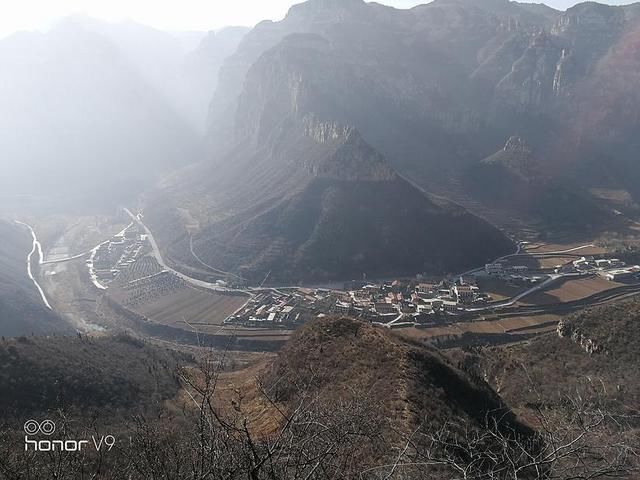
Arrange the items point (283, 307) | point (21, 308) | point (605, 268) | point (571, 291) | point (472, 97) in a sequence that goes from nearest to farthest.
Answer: point (21, 308)
point (283, 307)
point (571, 291)
point (605, 268)
point (472, 97)

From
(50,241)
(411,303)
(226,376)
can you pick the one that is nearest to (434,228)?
(411,303)

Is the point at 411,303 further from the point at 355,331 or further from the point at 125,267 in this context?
the point at 125,267

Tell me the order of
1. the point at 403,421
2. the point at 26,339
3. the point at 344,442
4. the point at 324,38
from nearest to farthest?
1. the point at 344,442
2. the point at 403,421
3. the point at 26,339
4. the point at 324,38

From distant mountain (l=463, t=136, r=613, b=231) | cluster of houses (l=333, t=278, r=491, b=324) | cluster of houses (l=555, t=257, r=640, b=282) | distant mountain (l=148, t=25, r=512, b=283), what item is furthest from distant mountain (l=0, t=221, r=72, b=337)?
distant mountain (l=463, t=136, r=613, b=231)

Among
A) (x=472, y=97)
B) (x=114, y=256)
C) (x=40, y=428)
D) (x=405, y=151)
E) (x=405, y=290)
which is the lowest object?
(x=405, y=290)

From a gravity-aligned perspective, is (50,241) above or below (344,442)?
below

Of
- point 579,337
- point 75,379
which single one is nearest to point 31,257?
point 75,379

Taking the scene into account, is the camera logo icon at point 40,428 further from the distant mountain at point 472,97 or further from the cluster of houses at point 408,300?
the distant mountain at point 472,97

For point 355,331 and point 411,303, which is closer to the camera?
point 355,331

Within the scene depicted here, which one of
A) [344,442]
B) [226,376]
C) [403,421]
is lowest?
[226,376]

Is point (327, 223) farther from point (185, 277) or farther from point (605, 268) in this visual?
point (605, 268)
